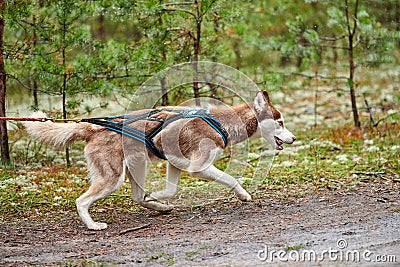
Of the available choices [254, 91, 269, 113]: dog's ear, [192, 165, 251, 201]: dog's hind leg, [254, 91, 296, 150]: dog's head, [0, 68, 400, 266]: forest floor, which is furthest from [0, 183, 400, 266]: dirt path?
[254, 91, 269, 113]: dog's ear

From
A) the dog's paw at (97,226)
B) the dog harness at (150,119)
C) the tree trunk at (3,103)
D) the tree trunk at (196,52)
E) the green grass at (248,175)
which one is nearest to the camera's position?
the dog's paw at (97,226)

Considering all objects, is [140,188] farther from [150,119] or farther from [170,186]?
[150,119]

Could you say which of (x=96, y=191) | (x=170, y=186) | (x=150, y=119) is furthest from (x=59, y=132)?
(x=170, y=186)

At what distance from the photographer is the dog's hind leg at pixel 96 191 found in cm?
629

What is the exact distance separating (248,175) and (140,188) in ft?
7.25

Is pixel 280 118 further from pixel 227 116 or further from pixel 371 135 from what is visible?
pixel 371 135

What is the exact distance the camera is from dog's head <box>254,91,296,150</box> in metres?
7.05

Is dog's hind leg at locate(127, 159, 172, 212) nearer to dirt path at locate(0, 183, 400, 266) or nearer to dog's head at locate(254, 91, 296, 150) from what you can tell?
dirt path at locate(0, 183, 400, 266)

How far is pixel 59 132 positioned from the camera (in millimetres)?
6512

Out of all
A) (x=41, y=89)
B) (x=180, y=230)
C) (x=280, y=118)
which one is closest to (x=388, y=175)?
(x=280, y=118)

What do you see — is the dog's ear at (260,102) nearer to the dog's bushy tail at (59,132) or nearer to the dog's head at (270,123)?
the dog's head at (270,123)

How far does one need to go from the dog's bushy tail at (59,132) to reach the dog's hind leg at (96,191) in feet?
1.32

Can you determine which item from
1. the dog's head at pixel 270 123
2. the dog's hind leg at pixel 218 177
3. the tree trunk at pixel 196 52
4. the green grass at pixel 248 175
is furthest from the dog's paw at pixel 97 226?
the tree trunk at pixel 196 52

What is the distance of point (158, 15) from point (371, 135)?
4.33 m
